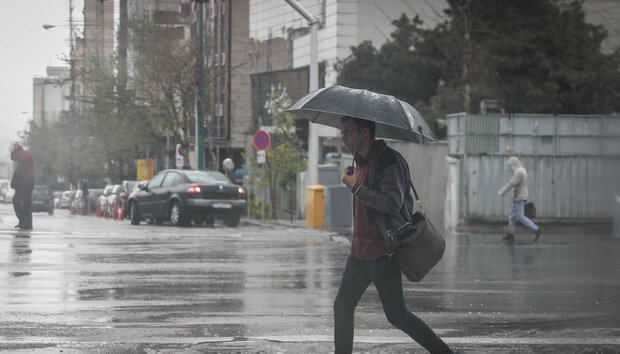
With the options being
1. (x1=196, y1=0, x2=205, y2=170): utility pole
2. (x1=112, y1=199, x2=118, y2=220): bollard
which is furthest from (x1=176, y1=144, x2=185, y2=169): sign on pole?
(x1=112, y1=199, x2=118, y2=220): bollard

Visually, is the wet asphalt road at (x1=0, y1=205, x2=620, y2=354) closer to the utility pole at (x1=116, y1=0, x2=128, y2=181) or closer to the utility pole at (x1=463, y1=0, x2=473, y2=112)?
the utility pole at (x1=463, y1=0, x2=473, y2=112)

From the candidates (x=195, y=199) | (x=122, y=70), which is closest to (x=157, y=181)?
(x=195, y=199)

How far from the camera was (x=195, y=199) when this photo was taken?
30359 millimetres

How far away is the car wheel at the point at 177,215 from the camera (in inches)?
1200

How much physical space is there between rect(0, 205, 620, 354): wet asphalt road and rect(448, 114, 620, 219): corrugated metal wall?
6.41m

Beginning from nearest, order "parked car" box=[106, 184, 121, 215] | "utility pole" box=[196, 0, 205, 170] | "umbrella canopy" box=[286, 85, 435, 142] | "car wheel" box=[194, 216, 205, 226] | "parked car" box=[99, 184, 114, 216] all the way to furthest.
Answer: "umbrella canopy" box=[286, 85, 435, 142], "car wheel" box=[194, 216, 205, 226], "parked car" box=[106, 184, 121, 215], "utility pole" box=[196, 0, 205, 170], "parked car" box=[99, 184, 114, 216]

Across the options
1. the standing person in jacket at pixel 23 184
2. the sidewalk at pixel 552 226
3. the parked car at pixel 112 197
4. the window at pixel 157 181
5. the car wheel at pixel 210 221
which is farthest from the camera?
the parked car at pixel 112 197

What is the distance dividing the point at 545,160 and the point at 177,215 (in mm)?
9610

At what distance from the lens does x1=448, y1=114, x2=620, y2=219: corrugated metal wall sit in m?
26.7

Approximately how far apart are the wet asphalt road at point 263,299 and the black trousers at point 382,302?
1.22 m

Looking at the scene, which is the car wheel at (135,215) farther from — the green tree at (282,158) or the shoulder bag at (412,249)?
the shoulder bag at (412,249)

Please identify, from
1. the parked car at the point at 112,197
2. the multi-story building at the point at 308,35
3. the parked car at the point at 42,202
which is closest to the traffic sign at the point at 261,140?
the parked car at the point at 112,197

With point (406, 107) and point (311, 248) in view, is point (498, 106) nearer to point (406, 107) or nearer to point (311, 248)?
point (311, 248)

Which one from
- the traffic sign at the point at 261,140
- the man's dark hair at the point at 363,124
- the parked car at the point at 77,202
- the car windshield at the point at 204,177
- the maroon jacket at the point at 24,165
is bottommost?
the parked car at the point at 77,202
